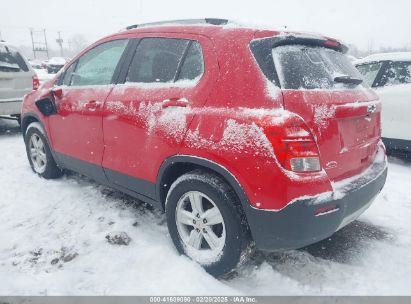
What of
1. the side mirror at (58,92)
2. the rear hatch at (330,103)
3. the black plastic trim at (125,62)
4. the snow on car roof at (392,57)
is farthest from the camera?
the snow on car roof at (392,57)

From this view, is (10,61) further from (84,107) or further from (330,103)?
(330,103)

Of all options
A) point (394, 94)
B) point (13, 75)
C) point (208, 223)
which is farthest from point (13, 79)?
point (394, 94)

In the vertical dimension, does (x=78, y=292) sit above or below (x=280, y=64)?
below

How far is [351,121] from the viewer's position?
2.54 meters

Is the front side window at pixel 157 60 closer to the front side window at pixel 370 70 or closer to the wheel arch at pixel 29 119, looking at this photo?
the wheel arch at pixel 29 119

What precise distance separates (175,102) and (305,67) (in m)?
0.99

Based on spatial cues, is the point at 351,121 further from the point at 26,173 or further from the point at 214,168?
the point at 26,173

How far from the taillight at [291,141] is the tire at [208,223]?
50 cm

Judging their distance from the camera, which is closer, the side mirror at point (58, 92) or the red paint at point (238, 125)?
the red paint at point (238, 125)

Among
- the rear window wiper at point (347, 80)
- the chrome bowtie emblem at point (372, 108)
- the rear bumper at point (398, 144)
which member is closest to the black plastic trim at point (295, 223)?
the chrome bowtie emblem at point (372, 108)

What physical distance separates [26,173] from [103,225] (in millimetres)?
2173

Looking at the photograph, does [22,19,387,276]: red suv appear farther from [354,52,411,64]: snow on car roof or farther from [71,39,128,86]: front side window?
[354,52,411,64]: snow on car roof

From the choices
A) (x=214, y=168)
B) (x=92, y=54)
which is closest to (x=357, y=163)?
(x=214, y=168)

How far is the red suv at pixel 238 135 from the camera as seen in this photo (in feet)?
7.30
